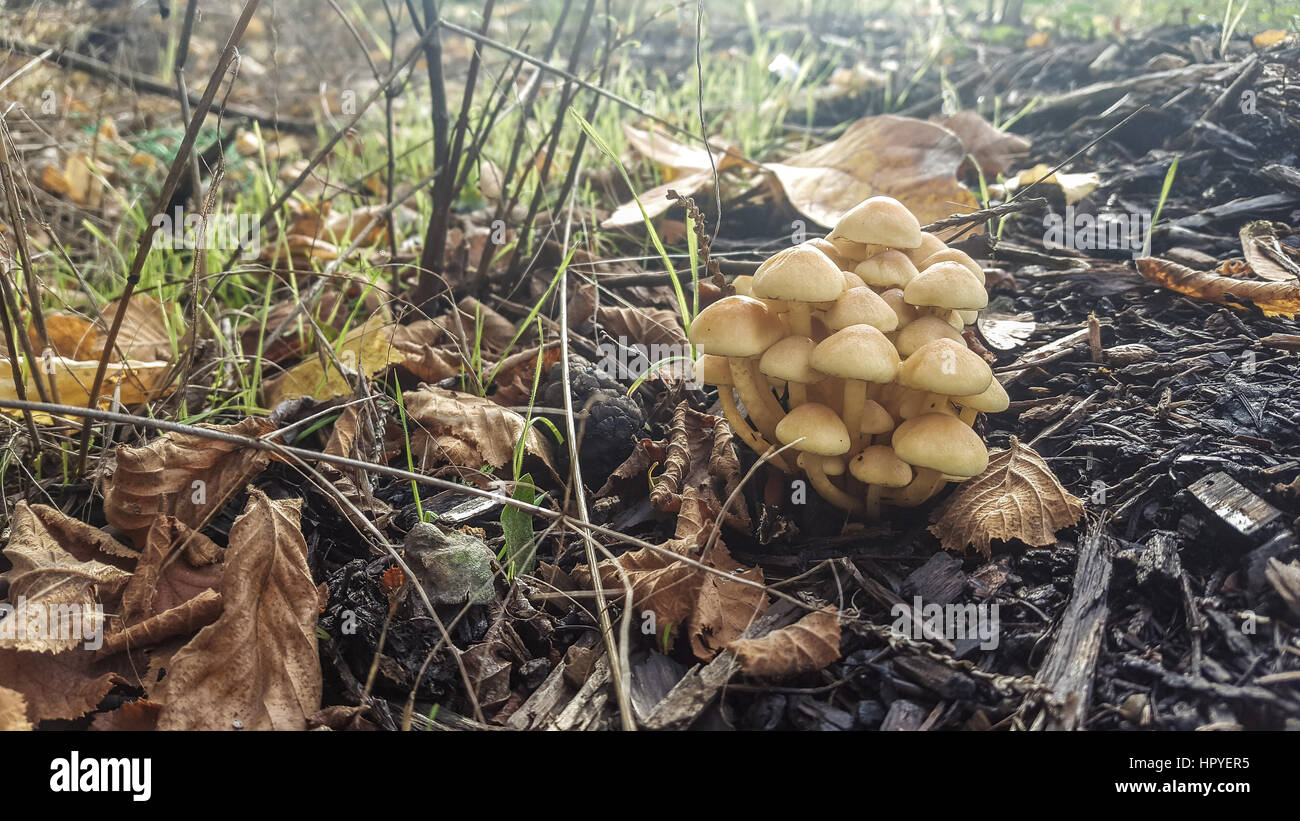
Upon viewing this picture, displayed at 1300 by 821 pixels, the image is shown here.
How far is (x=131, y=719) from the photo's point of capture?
1.75 m

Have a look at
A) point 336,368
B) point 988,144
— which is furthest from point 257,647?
point 988,144

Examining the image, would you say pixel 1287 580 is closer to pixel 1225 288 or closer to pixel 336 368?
pixel 1225 288

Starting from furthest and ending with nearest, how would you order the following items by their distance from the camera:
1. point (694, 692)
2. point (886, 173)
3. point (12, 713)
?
point (886, 173)
point (694, 692)
point (12, 713)

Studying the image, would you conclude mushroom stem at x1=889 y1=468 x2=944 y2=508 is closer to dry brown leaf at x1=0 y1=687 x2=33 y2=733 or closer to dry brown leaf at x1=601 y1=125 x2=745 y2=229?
dry brown leaf at x1=601 y1=125 x2=745 y2=229

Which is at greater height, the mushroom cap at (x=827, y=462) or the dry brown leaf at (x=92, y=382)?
A: the mushroom cap at (x=827, y=462)

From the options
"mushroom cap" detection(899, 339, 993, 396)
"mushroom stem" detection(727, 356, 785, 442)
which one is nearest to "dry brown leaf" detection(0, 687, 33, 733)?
"mushroom stem" detection(727, 356, 785, 442)

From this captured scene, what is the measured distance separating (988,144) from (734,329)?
2575mm

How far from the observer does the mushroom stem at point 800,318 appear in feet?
6.95

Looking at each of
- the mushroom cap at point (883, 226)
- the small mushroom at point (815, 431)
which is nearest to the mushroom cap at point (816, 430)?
the small mushroom at point (815, 431)

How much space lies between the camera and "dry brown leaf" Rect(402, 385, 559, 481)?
96.7 inches

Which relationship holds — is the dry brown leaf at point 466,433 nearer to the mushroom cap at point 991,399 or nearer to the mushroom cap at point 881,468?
the mushroom cap at point 881,468

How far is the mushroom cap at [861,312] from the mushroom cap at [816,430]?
0.21 meters
